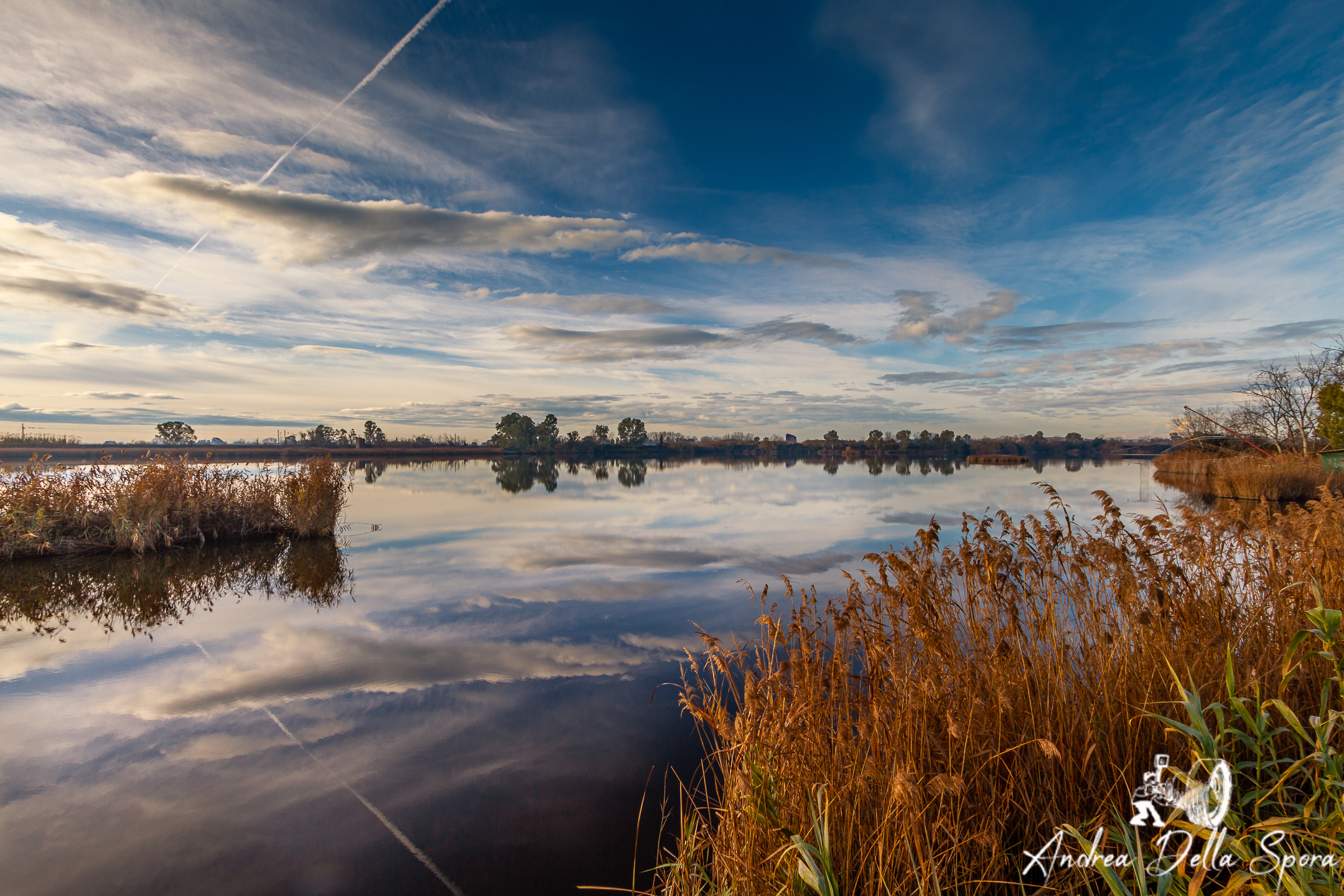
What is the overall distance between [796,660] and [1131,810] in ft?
5.63

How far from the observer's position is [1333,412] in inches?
1024

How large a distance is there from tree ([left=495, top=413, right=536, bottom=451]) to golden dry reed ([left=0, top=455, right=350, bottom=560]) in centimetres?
8799

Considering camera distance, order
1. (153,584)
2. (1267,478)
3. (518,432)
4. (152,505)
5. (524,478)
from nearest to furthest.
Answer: (153,584), (152,505), (1267,478), (524,478), (518,432)

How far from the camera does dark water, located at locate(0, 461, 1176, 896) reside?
337 cm

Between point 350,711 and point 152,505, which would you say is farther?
point 152,505

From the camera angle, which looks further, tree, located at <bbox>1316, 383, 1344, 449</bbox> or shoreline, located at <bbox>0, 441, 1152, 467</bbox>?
shoreline, located at <bbox>0, 441, 1152, 467</bbox>

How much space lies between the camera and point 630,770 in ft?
13.8

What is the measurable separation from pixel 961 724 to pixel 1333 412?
37179 millimetres

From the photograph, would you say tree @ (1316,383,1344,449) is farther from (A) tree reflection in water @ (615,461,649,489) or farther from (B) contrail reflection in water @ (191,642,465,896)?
(B) contrail reflection in water @ (191,642,465,896)

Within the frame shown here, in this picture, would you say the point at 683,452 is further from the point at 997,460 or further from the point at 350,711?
the point at 350,711

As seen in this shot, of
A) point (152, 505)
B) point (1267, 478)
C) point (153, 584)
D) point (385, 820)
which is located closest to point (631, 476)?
point (152, 505)

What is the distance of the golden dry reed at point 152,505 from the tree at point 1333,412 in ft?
129


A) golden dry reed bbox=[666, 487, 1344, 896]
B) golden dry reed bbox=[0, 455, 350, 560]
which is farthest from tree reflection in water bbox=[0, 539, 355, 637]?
golden dry reed bbox=[666, 487, 1344, 896]

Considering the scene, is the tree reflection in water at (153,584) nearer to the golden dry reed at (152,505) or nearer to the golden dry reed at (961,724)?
the golden dry reed at (152,505)
